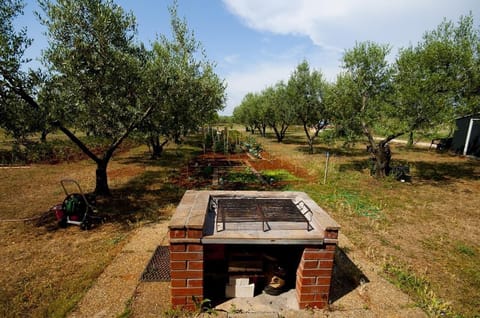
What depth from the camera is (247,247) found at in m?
3.71

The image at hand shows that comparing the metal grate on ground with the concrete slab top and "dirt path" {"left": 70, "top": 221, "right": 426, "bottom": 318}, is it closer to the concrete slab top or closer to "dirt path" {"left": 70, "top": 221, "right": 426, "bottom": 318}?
"dirt path" {"left": 70, "top": 221, "right": 426, "bottom": 318}

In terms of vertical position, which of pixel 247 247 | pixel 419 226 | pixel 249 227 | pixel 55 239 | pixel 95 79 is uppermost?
pixel 95 79

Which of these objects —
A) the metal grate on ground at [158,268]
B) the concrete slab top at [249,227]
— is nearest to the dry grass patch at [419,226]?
the concrete slab top at [249,227]

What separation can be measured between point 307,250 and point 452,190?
12.3 meters

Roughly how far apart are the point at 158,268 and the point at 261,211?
7.96 feet

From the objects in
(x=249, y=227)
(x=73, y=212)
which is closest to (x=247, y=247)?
(x=249, y=227)

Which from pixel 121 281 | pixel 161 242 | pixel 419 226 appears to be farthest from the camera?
pixel 419 226

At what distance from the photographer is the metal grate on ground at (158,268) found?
14.0 feet

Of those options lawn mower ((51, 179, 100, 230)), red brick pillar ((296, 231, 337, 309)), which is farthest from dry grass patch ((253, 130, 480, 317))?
lawn mower ((51, 179, 100, 230))

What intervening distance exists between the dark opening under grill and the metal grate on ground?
1599 mm

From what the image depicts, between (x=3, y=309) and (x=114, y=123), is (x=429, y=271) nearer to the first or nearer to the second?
(x=3, y=309)

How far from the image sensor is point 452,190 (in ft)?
37.1

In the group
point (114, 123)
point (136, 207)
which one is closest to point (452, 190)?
point (136, 207)

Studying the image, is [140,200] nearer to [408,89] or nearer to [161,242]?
[161,242]
